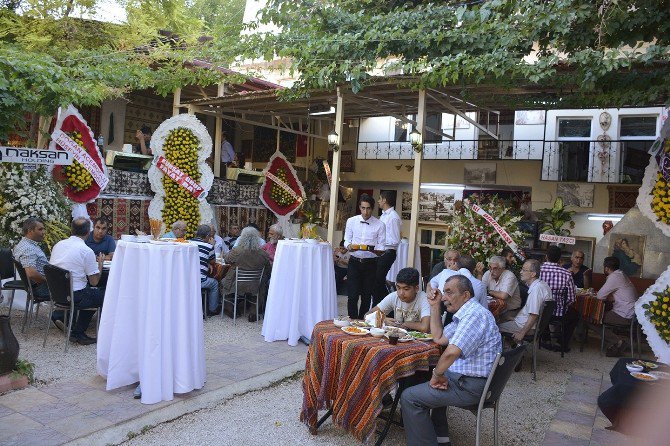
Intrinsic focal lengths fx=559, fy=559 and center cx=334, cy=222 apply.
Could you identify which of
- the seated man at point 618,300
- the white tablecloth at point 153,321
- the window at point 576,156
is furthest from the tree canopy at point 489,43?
the window at point 576,156

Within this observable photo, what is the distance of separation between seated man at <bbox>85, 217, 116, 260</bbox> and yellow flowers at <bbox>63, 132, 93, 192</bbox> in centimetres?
187

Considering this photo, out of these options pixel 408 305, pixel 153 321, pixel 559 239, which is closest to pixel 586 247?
pixel 559 239

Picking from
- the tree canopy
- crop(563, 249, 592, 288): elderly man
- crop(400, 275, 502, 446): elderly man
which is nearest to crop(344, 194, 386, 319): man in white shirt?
the tree canopy

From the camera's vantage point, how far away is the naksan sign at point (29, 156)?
5.76m

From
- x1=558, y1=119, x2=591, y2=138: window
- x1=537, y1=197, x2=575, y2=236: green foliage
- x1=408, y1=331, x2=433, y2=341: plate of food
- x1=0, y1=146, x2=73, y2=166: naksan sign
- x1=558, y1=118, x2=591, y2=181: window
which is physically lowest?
x1=408, y1=331, x2=433, y2=341: plate of food

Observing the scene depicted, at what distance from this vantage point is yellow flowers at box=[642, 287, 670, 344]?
6527 millimetres

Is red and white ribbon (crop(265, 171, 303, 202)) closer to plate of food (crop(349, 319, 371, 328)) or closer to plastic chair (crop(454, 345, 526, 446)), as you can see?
plate of food (crop(349, 319, 371, 328))

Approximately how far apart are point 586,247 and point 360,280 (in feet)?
28.4

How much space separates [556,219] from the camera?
1334cm

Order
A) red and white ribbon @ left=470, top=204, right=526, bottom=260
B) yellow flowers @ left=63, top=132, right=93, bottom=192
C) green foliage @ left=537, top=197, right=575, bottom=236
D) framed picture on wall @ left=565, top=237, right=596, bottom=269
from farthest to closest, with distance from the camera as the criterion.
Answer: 1. framed picture on wall @ left=565, top=237, right=596, bottom=269
2. green foliage @ left=537, top=197, right=575, bottom=236
3. yellow flowers @ left=63, top=132, right=93, bottom=192
4. red and white ribbon @ left=470, top=204, right=526, bottom=260

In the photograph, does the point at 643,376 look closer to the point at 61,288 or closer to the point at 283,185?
the point at 61,288

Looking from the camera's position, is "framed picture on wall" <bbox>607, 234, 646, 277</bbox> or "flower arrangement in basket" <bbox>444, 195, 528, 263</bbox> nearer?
"flower arrangement in basket" <bbox>444, 195, 528, 263</bbox>

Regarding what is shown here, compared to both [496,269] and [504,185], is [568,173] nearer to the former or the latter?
[504,185]

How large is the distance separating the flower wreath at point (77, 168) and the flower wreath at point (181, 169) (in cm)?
141
